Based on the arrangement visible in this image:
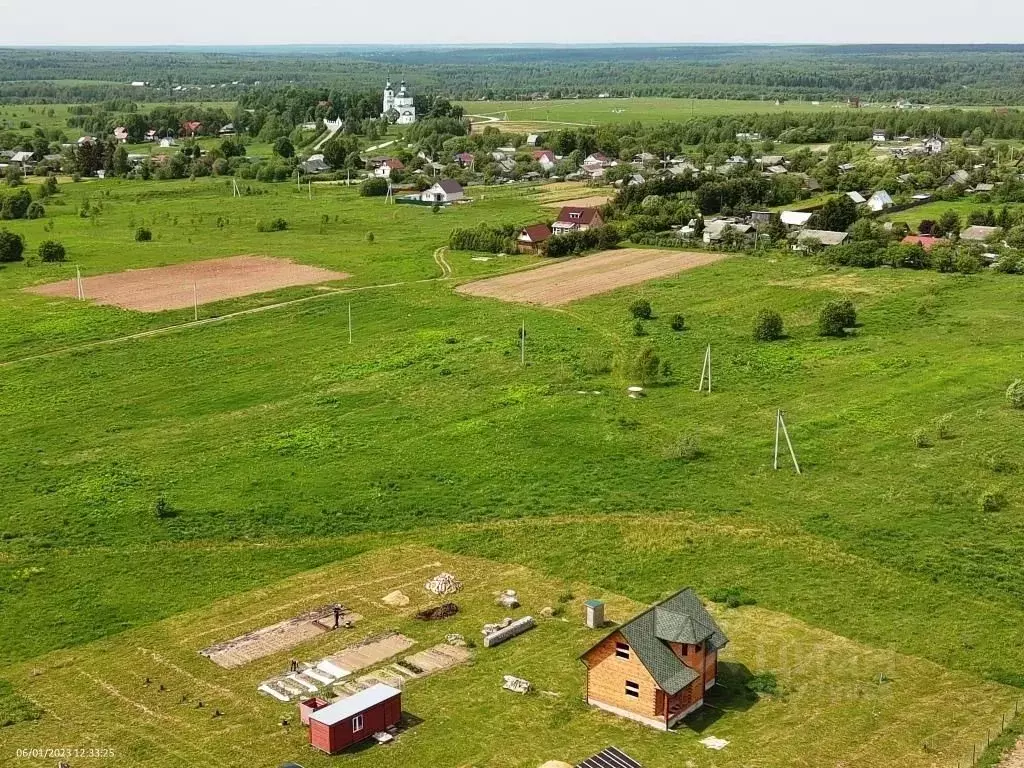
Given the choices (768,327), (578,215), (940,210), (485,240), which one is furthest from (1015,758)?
(940,210)

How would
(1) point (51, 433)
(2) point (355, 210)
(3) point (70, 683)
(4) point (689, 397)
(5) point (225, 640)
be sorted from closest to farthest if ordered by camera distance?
1. (3) point (70, 683)
2. (5) point (225, 640)
3. (1) point (51, 433)
4. (4) point (689, 397)
5. (2) point (355, 210)

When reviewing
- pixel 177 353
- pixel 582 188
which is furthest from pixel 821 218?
pixel 177 353

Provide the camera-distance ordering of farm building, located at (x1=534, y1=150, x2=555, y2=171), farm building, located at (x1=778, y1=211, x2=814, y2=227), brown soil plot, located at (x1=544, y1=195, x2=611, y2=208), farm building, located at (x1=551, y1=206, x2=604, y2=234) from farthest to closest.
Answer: farm building, located at (x1=534, y1=150, x2=555, y2=171)
brown soil plot, located at (x1=544, y1=195, x2=611, y2=208)
farm building, located at (x1=778, y1=211, x2=814, y2=227)
farm building, located at (x1=551, y1=206, x2=604, y2=234)

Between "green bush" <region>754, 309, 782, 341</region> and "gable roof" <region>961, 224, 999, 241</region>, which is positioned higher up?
"gable roof" <region>961, 224, 999, 241</region>

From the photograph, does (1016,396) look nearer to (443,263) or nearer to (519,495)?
(519,495)

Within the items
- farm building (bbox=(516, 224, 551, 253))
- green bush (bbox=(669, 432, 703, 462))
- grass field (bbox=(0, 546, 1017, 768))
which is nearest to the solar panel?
grass field (bbox=(0, 546, 1017, 768))

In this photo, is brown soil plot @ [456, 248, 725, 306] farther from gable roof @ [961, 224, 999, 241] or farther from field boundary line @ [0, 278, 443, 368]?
gable roof @ [961, 224, 999, 241]

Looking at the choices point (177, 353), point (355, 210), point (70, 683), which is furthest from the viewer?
point (355, 210)

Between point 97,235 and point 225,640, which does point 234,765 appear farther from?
point 97,235
